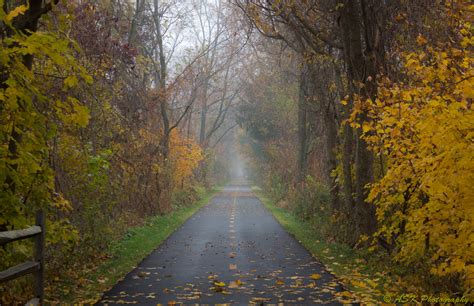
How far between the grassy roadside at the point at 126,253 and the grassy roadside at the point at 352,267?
4.12 m

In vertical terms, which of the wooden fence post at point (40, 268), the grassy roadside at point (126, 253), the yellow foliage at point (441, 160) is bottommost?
the grassy roadside at point (126, 253)

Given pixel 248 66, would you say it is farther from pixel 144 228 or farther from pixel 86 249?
pixel 86 249

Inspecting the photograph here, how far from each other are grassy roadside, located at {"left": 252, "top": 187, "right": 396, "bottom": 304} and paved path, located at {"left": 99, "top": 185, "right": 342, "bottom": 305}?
11.3 inches

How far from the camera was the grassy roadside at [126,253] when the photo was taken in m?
8.10

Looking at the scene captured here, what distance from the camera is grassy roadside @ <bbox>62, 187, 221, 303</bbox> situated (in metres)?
8.10

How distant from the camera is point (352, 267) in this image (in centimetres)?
1029

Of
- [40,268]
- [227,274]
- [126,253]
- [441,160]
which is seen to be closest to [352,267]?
[227,274]

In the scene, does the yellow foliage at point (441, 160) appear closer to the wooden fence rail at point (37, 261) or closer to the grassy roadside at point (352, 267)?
the grassy roadside at point (352, 267)

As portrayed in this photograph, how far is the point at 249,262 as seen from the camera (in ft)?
35.9

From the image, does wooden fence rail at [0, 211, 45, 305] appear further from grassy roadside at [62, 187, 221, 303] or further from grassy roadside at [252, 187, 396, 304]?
grassy roadside at [252, 187, 396, 304]

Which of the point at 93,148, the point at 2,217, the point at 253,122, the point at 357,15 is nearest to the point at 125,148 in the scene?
the point at 93,148

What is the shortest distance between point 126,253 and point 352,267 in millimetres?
5464

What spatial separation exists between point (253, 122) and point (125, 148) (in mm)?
22424

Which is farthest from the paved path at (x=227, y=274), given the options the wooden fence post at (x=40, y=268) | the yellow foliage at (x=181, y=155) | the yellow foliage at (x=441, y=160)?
the yellow foliage at (x=181, y=155)
